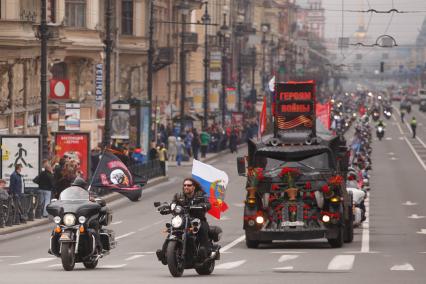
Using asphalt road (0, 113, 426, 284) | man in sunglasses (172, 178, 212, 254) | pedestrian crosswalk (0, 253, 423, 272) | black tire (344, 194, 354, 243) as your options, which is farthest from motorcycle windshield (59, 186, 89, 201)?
black tire (344, 194, 354, 243)

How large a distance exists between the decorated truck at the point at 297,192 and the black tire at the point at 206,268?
7.72 meters

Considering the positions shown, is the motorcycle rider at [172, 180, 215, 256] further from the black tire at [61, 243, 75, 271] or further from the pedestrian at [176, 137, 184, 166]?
the pedestrian at [176, 137, 184, 166]

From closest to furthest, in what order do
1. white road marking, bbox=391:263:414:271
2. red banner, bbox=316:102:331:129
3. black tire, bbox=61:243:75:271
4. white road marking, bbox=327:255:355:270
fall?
black tire, bbox=61:243:75:271
white road marking, bbox=391:263:414:271
white road marking, bbox=327:255:355:270
red banner, bbox=316:102:331:129

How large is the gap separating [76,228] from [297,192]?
8.17 m

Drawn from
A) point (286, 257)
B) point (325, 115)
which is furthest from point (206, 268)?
point (325, 115)

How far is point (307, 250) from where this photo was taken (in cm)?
2956

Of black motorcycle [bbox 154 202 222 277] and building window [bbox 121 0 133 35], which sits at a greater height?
building window [bbox 121 0 133 35]

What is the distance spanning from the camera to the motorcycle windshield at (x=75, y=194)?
2289 centimetres

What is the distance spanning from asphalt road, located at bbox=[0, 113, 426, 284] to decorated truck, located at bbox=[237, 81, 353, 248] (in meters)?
0.36

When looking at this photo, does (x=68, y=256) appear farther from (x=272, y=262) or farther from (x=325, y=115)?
(x=325, y=115)

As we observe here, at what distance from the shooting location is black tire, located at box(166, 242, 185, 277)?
21125mm

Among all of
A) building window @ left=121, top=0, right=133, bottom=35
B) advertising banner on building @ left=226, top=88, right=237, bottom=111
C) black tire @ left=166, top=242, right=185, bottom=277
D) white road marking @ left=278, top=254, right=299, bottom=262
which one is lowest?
advertising banner on building @ left=226, top=88, right=237, bottom=111

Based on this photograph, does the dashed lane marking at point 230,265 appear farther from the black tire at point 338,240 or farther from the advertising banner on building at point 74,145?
the advertising banner on building at point 74,145

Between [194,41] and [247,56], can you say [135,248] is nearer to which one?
[194,41]
